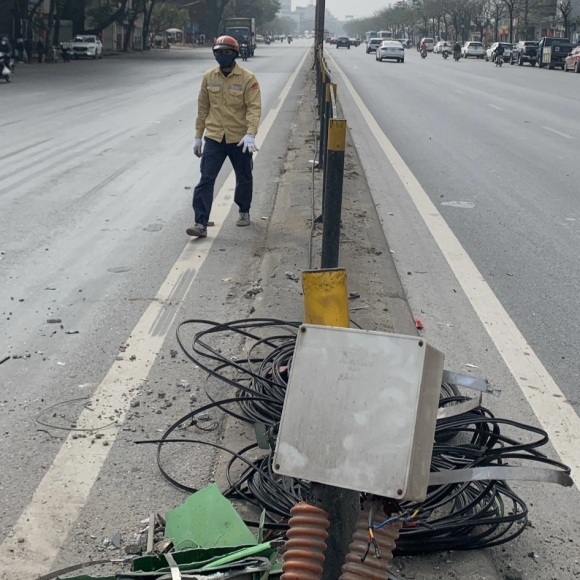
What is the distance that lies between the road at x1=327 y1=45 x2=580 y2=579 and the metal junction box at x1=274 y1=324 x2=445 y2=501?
2.86 ft

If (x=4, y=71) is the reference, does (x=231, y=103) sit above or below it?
above

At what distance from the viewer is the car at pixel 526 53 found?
6162 cm

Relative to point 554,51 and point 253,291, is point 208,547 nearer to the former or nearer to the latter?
point 253,291

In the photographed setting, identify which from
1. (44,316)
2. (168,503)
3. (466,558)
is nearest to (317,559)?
(466,558)

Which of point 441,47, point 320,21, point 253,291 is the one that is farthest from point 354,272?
point 441,47

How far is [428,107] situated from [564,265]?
16862 millimetres

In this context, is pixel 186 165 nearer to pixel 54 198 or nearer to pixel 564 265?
pixel 54 198

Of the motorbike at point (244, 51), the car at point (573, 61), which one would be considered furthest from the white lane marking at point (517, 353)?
the motorbike at point (244, 51)

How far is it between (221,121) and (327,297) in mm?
4327

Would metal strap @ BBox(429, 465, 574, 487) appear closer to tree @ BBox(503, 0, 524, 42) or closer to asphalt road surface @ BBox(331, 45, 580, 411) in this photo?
asphalt road surface @ BBox(331, 45, 580, 411)

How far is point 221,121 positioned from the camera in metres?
8.16

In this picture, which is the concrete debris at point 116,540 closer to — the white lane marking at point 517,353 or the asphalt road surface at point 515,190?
the white lane marking at point 517,353

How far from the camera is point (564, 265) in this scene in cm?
759

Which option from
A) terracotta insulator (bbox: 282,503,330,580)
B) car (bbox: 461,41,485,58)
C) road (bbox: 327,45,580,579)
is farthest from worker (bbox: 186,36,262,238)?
car (bbox: 461,41,485,58)
